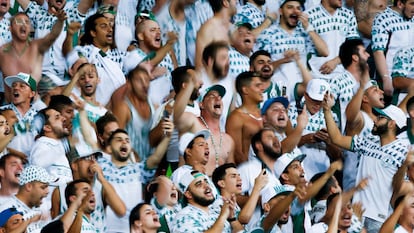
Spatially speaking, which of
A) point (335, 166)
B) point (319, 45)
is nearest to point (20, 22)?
point (319, 45)

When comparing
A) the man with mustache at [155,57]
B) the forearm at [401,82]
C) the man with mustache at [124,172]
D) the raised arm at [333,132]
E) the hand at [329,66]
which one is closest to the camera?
the man with mustache at [124,172]

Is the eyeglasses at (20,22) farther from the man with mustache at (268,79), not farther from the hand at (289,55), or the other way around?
the hand at (289,55)

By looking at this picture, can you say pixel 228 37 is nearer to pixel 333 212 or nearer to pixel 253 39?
pixel 253 39

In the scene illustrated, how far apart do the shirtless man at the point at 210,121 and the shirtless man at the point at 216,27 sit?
0.30m

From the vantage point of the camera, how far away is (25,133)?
10266mm

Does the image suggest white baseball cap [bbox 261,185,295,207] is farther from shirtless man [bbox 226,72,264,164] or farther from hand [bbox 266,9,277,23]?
hand [bbox 266,9,277,23]

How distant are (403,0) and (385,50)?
17.4 inches

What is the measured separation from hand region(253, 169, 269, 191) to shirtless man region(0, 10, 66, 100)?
1570mm

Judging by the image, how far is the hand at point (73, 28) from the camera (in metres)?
10.8

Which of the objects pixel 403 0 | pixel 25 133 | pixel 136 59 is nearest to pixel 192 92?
pixel 136 59

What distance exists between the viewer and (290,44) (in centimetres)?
1143

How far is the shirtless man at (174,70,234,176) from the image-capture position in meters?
10.6

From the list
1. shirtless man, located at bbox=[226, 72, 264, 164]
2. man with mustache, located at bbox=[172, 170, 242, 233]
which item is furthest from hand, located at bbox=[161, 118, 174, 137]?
shirtless man, located at bbox=[226, 72, 264, 164]

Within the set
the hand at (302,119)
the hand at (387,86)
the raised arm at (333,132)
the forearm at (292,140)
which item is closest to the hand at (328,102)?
the raised arm at (333,132)
